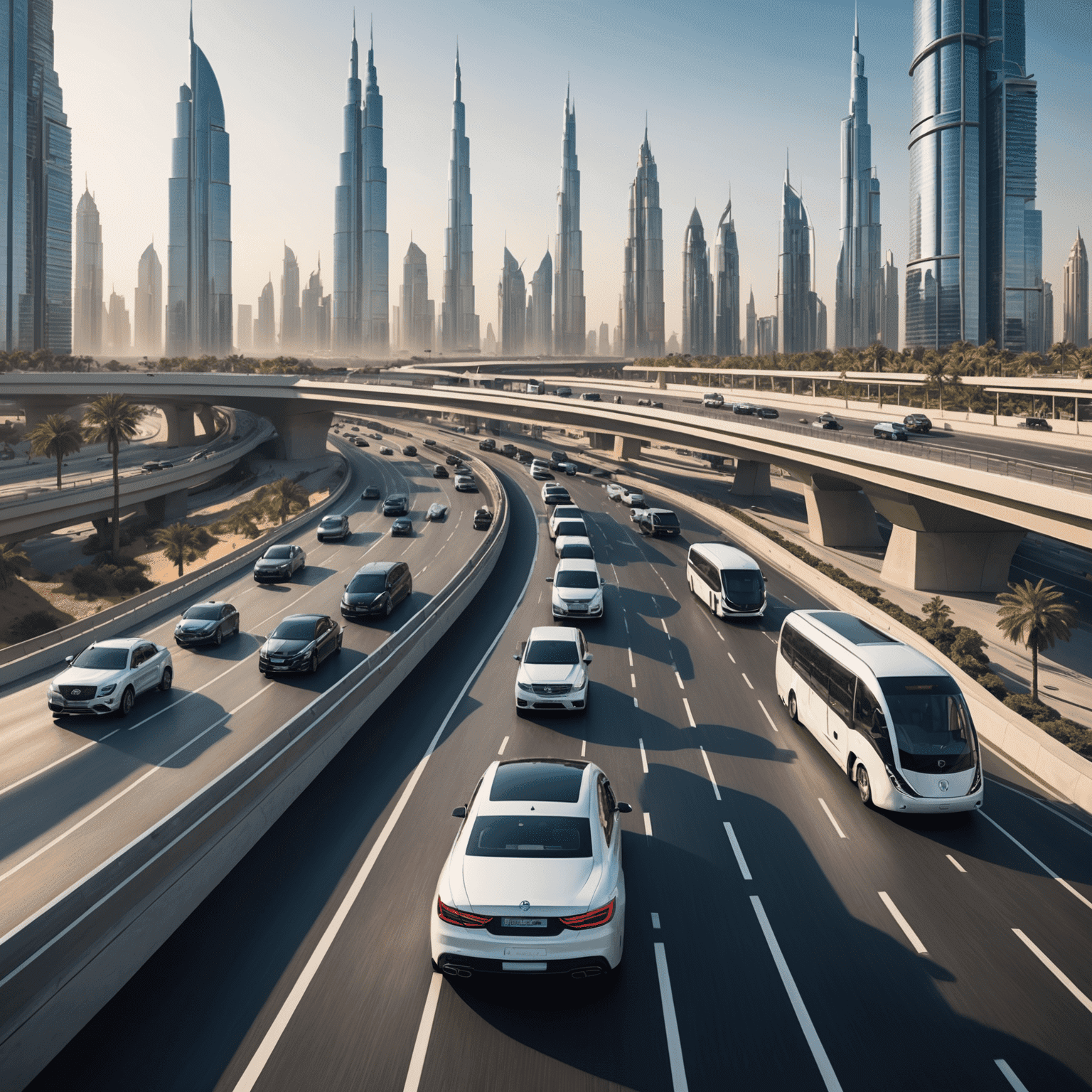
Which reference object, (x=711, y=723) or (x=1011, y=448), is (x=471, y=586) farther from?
(x=1011, y=448)

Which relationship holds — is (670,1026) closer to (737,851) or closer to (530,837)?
(530,837)

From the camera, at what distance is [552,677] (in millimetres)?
18562

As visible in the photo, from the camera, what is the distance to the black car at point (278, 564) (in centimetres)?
3456

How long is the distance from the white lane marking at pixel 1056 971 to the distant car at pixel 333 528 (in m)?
40.1

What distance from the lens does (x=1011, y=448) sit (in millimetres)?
43844

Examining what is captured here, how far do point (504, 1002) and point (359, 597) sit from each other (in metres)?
20.5

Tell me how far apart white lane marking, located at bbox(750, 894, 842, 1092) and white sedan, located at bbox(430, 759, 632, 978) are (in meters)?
2.03

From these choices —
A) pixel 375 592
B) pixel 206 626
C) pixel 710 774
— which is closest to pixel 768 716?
pixel 710 774

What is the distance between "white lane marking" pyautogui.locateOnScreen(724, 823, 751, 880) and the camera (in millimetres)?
11391

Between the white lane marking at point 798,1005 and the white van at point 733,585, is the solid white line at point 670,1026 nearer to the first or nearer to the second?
the white lane marking at point 798,1005

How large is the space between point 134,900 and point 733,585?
23.0 m

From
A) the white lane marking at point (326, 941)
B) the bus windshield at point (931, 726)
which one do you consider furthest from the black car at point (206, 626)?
the bus windshield at point (931, 726)

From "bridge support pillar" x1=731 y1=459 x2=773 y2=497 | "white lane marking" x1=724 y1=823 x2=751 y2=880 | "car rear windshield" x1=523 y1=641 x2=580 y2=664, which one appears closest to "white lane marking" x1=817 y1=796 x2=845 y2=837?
"white lane marking" x1=724 y1=823 x2=751 y2=880

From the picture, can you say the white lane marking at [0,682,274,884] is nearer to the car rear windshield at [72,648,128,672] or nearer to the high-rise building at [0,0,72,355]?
the car rear windshield at [72,648,128,672]
